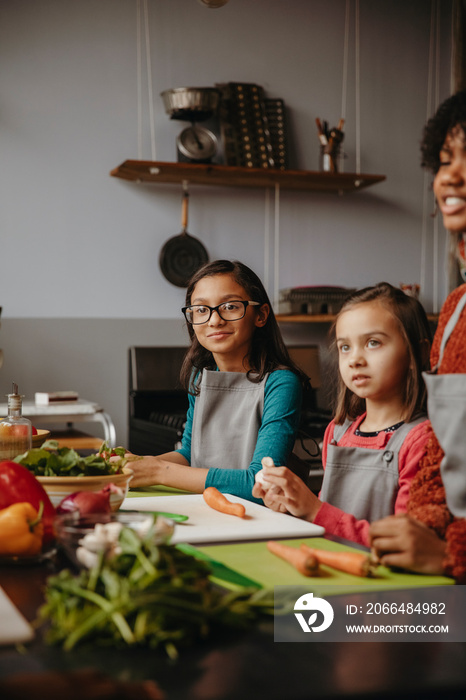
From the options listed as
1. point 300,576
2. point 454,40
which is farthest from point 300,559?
point 454,40

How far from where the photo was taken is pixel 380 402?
5.33ft

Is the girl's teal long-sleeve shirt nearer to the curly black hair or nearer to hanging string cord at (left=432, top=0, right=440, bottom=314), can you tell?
the curly black hair

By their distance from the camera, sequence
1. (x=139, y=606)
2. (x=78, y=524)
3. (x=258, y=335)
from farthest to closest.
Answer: (x=258, y=335) → (x=78, y=524) → (x=139, y=606)

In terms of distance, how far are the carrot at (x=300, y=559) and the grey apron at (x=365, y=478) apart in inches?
21.5

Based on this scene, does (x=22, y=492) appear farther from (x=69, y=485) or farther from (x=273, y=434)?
(x=273, y=434)

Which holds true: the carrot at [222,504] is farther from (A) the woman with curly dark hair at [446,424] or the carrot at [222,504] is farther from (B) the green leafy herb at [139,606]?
(B) the green leafy herb at [139,606]

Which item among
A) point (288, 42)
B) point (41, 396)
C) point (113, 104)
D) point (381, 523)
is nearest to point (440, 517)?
point (381, 523)

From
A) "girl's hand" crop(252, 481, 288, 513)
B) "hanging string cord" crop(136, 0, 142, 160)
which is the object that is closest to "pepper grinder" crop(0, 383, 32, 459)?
"girl's hand" crop(252, 481, 288, 513)

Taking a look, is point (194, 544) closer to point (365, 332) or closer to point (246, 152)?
point (365, 332)

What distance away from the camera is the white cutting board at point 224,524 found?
112 centimetres

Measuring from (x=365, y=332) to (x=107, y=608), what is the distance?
1057 mm

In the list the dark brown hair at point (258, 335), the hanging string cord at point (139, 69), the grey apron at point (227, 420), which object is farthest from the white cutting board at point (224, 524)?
the hanging string cord at point (139, 69)

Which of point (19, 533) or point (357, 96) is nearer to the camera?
point (19, 533)

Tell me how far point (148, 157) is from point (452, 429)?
339 cm
